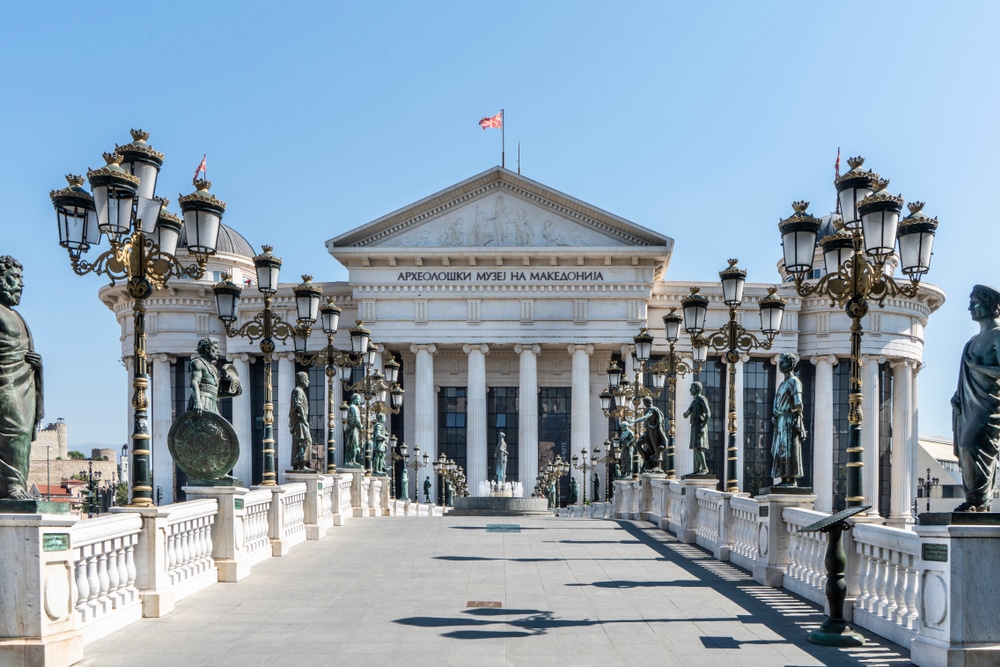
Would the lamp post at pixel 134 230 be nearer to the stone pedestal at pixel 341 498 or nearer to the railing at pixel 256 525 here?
the railing at pixel 256 525

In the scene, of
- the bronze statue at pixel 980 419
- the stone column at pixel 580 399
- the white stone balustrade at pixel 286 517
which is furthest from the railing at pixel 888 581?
the stone column at pixel 580 399

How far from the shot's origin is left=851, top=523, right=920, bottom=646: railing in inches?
371

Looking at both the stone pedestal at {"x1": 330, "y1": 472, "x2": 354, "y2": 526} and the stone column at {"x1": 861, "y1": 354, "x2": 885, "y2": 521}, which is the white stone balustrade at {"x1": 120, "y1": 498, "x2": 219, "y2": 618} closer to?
the stone pedestal at {"x1": 330, "y1": 472, "x2": 354, "y2": 526}

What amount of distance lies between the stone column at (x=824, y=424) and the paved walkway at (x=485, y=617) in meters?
49.2

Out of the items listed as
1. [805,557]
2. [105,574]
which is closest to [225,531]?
[105,574]

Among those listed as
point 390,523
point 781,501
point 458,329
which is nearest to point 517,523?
point 390,523

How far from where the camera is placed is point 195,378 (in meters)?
14.4

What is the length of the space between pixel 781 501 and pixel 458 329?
156 feet

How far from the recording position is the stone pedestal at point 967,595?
820 cm

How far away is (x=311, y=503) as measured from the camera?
814 inches

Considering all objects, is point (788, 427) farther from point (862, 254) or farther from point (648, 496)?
point (648, 496)

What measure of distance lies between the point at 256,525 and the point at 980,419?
11594 mm

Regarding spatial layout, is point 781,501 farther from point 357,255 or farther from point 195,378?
point 357,255

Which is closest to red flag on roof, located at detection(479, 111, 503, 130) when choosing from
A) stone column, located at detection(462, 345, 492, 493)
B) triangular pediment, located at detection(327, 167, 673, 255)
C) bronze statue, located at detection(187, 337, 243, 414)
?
triangular pediment, located at detection(327, 167, 673, 255)
